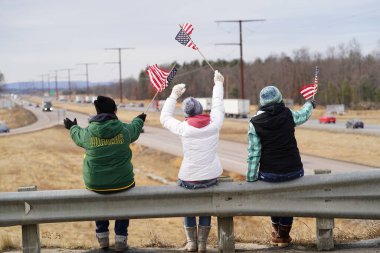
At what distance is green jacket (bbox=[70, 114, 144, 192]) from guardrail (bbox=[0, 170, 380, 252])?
0.13 m

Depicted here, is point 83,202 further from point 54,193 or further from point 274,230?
point 274,230

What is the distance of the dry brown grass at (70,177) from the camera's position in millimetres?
6316

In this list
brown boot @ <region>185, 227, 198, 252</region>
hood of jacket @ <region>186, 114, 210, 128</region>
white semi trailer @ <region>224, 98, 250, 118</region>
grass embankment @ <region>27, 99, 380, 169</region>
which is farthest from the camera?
white semi trailer @ <region>224, 98, 250, 118</region>

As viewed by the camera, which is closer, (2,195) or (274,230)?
(2,195)

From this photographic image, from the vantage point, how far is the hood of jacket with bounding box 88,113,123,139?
5246 mm

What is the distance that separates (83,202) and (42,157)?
35416 mm

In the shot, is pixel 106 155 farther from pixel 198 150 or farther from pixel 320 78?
pixel 320 78

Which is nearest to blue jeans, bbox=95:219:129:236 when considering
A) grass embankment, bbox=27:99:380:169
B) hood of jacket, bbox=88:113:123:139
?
hood of jacket, bbox=88:113:123:139

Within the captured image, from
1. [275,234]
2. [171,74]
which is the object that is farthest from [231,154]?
[275,234]

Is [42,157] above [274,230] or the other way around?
the other way around

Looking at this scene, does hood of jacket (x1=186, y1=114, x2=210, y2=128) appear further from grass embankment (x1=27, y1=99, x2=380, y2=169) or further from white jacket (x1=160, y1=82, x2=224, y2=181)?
grass embankment (x1=27, y1=99, x2=380, y2=169)

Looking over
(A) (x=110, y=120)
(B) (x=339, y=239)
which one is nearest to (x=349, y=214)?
(B) (x=339, y=239)

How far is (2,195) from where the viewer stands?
17.6 feet

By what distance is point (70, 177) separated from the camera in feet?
100
